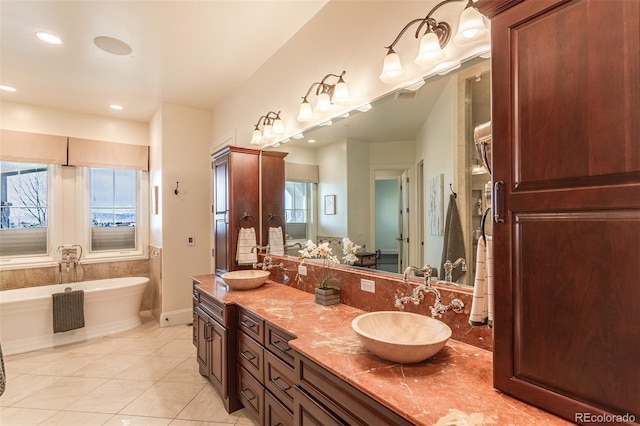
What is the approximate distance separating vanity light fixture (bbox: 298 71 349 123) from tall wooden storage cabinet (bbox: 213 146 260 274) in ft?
2.95

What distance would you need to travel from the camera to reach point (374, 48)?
185cm

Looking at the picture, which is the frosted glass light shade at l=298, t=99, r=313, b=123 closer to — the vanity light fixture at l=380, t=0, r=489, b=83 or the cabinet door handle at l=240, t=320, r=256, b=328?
the vanity light fixture at l=380, t=0, r=489, b=83

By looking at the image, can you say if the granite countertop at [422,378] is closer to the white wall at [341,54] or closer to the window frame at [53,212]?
the white wall at [341,54]

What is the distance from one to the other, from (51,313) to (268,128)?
3.38 meters

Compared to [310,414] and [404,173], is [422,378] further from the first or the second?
[404,173]

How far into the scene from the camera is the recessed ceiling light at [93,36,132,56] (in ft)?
8.64

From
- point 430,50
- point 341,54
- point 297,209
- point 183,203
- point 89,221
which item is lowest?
point 89,221

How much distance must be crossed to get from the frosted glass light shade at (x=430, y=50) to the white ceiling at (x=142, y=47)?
3.81 ft

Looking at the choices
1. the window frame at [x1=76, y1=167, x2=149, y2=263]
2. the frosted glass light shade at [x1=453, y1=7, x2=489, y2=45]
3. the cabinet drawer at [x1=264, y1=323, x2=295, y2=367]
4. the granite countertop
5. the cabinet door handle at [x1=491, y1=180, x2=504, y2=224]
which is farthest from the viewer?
the window frame at [x1=76, y1=167, x2=149, y2=263]

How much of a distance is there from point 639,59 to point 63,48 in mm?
3909

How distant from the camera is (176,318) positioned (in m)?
4.18

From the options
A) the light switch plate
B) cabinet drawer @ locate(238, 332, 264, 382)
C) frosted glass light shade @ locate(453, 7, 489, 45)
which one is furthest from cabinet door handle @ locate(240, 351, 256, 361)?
frosted glass light shade @ locate(453, 7, 489, 45)

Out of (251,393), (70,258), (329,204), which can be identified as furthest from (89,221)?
(329,204)

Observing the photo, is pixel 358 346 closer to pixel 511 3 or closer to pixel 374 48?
pixel 511 3
